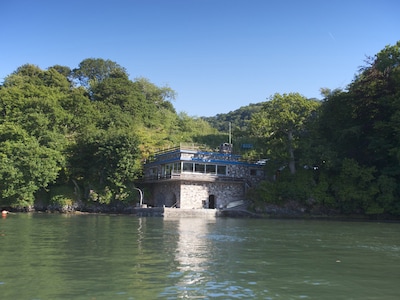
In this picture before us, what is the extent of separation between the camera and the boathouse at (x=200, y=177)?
4244 centimetres

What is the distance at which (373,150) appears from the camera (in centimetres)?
3878

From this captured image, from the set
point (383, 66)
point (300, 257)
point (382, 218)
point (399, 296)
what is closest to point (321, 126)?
point (383, 66)

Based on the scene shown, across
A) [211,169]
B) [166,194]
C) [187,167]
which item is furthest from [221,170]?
[166,194]

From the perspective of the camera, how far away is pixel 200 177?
42.5 meters

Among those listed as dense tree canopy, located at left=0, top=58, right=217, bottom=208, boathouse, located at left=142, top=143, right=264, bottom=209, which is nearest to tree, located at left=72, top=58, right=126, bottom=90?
dense tree canopy, located at left=0, top=58, right=217, bottom=208

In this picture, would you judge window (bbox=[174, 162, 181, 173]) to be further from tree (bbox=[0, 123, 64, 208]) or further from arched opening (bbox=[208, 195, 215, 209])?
tree (bbox=[0, 123, 64, 208])

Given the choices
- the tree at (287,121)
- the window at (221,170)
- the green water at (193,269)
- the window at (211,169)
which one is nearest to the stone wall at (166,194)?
the window at (211,169)

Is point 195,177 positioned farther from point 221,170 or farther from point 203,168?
point 221,170

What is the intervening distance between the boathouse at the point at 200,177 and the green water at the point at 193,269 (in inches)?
1013

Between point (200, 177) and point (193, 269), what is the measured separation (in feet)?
105

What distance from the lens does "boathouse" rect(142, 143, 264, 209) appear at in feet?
139

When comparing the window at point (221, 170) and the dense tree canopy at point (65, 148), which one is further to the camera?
the window at point (221, 170)

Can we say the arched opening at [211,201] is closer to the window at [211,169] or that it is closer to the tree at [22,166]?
the window at [211,169]

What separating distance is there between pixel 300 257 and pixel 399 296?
4740 millimetres
